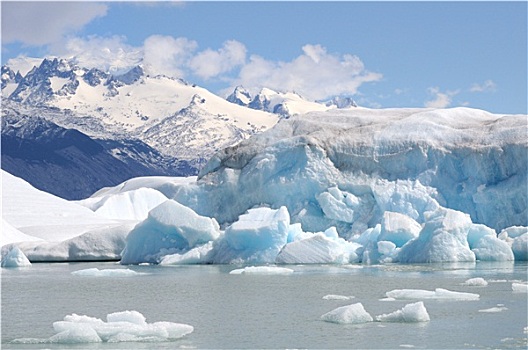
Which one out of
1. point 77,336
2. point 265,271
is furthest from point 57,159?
point 77,336

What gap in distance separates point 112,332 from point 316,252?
14267mm

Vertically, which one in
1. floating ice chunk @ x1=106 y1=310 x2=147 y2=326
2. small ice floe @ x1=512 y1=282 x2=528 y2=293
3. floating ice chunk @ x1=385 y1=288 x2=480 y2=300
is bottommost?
floating ice chunk @ x1=106 y1=310 x2=147 y2=326

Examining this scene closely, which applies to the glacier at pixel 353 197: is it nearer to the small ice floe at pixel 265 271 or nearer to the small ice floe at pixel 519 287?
the small ice floe at pixel 265 271

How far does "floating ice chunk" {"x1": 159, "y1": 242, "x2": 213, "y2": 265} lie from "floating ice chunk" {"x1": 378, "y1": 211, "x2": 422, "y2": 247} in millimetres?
5208

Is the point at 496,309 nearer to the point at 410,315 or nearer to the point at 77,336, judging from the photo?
the point at 410,315

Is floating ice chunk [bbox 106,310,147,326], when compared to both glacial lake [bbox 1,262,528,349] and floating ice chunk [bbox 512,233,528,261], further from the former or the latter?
floating ice chunk [bbox 512,233,528,261]

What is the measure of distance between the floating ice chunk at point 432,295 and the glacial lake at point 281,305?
0.62 ft

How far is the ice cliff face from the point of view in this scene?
1102 inches

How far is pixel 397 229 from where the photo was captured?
24.2 m

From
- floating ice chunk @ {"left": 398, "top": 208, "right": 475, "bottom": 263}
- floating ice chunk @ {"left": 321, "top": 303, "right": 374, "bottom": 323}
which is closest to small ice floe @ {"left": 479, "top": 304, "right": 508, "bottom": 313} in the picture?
floating ice chunk @ {"left": 321, "top": 303, "right": 374, "bottom": 323}

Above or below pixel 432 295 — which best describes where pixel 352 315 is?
below

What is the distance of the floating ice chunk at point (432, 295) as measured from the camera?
1464 centimetres

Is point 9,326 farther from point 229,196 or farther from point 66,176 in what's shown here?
point 66,176

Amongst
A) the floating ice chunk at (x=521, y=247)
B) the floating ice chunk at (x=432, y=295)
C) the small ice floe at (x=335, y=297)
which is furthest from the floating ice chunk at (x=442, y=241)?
the small ice floe at (x=335, y=297)
